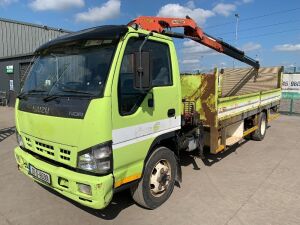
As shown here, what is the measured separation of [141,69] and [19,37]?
914 inches

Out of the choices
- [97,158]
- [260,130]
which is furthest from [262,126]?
[97,158]

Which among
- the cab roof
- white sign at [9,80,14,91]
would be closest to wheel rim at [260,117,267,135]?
the cab roof

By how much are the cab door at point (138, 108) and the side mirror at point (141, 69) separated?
96 mm

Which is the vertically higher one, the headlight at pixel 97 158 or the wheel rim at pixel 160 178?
the headlight at pixel 97 158

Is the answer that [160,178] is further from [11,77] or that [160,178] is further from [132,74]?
[11,77]

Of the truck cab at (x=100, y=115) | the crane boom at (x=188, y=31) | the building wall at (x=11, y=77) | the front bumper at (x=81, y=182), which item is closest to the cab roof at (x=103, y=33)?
the truck cab at (x=100, y=115)

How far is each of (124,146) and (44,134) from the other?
1029mm

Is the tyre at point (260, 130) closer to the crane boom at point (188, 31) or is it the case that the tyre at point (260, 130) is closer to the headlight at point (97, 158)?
the crane boom at point (188, 31)

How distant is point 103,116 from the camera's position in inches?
124

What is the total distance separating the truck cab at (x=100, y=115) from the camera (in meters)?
3.24

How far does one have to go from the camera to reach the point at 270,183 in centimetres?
520

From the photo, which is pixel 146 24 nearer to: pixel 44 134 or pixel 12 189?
pixel 44 134

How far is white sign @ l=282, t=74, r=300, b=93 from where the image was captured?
1358 cm

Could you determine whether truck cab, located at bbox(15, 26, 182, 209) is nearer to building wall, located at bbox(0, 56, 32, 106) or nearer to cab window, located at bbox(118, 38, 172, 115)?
cab window, located at bbox(118, 38, 172, 115)
